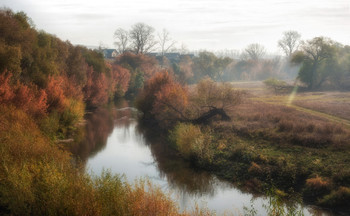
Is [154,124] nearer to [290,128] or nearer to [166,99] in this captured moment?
[166,99]

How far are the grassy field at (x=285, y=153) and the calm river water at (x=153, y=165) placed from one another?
4.17 feet

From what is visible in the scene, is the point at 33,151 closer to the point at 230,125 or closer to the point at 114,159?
the point at 114,159

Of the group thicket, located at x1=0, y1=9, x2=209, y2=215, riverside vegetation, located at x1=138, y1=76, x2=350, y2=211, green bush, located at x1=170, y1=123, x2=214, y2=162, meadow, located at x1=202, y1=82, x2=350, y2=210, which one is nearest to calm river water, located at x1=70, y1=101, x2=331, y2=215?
green bush, located at x1=170, y1=123, x2=214, y2=162

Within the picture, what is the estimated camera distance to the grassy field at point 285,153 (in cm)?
1955

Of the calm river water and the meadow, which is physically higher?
the meadow

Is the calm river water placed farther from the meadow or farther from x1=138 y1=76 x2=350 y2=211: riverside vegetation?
the meadow

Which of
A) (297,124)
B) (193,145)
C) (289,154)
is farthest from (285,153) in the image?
(193,145)

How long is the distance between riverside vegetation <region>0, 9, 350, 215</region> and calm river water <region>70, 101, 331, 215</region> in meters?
1.18

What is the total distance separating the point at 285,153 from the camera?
2445 centimetres

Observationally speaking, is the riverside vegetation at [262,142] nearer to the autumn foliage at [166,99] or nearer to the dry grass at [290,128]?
the dry grass at [290,128]

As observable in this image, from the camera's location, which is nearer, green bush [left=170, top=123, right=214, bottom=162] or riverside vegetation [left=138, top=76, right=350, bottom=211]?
riverside vegetation [left=138, top=76, right=350, bottom=211]

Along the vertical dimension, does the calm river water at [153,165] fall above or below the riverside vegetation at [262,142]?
below

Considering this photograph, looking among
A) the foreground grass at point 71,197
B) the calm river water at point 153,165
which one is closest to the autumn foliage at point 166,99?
the calm river water at point 153,165

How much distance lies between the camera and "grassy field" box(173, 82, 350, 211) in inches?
770
